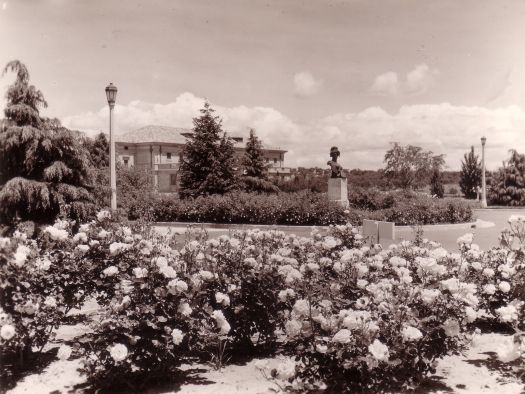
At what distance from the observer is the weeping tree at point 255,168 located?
141 ft

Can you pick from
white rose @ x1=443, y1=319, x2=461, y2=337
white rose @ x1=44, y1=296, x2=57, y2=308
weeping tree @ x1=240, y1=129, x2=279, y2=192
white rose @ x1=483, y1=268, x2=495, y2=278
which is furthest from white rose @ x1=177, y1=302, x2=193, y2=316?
weeping tree @ x1=240, y1=129, x2=279, y2=192

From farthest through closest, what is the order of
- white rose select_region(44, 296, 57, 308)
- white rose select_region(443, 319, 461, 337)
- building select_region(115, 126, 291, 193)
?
1. building select_region(115, 126, 291, 193)
2. white rose select_region(44, 296, 57, 308)
3. white rose select_region(443, 319, 461, 337)

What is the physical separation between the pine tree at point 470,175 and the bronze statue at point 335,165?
2938 centimetres

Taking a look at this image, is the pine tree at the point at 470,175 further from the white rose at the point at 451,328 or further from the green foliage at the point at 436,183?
the white rose at the point at 451,328

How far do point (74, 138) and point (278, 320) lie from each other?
7001mm

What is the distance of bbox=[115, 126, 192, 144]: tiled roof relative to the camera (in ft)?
217

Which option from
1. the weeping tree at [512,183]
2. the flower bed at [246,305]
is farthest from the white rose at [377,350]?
the weeping tree at [512,183]

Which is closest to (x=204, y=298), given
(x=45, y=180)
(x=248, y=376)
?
(x=248, y=376)

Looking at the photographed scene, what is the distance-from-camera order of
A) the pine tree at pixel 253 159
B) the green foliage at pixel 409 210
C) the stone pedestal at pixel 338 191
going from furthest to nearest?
1. the pine tree at pixel 253 159
2. the stone pedestal at pixel 338 191
3. the green foliage at pixel 409 210

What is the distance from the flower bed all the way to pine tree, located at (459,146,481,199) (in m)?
45.1

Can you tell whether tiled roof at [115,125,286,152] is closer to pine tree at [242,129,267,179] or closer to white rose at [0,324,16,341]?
pine tree at [242,129,267,179]

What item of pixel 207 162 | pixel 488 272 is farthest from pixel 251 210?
pixel 488 272

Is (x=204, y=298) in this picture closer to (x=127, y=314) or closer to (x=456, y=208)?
(x=127, y=314)

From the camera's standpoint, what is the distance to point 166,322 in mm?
3945
